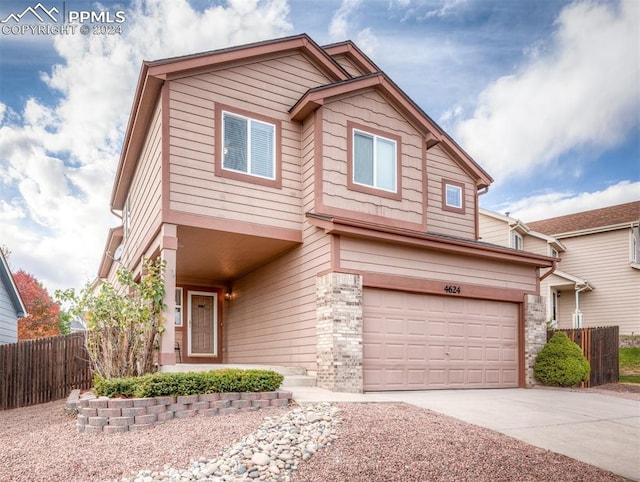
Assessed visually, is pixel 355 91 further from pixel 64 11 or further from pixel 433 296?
pixel 64 11

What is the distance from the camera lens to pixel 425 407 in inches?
340

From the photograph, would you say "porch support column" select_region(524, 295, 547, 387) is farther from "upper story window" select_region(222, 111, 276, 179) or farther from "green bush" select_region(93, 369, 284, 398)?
"green bush" select_region(93, 369, 284, 398)

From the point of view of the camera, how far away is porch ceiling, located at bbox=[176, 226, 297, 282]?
36.2 ft

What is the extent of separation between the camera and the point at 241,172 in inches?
432

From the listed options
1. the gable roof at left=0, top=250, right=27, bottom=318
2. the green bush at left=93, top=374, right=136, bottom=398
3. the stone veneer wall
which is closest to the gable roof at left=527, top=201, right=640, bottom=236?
the stone veneer wall

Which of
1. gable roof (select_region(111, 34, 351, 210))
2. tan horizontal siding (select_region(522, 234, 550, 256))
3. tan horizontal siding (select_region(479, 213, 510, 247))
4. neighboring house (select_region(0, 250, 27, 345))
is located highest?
gable roof (select_region(111, 34, 351, 210))

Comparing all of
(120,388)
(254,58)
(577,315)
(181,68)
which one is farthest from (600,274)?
(120,388)

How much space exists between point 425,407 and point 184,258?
7119mm

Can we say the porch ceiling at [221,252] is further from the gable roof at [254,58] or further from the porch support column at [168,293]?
the gable roof at [254,58]

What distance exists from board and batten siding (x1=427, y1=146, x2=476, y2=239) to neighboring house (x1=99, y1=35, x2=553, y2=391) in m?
2.75

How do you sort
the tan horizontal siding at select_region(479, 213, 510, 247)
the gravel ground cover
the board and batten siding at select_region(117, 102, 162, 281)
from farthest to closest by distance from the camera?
1. the tan horizontal siding at select_region(479, 213, 510, 247)
2. the board and batten siding at select_region(117, 102, 162, 281)
3. the gravel ground cover

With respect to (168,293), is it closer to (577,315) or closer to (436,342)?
(436,342)

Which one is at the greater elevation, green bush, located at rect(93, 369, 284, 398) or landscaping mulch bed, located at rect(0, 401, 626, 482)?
green bush, located at rect(93, 369, 284, 398)

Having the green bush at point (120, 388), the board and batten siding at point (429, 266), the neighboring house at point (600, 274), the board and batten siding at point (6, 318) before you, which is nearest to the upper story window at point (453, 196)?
the board and batten siding at point (429, 266)
